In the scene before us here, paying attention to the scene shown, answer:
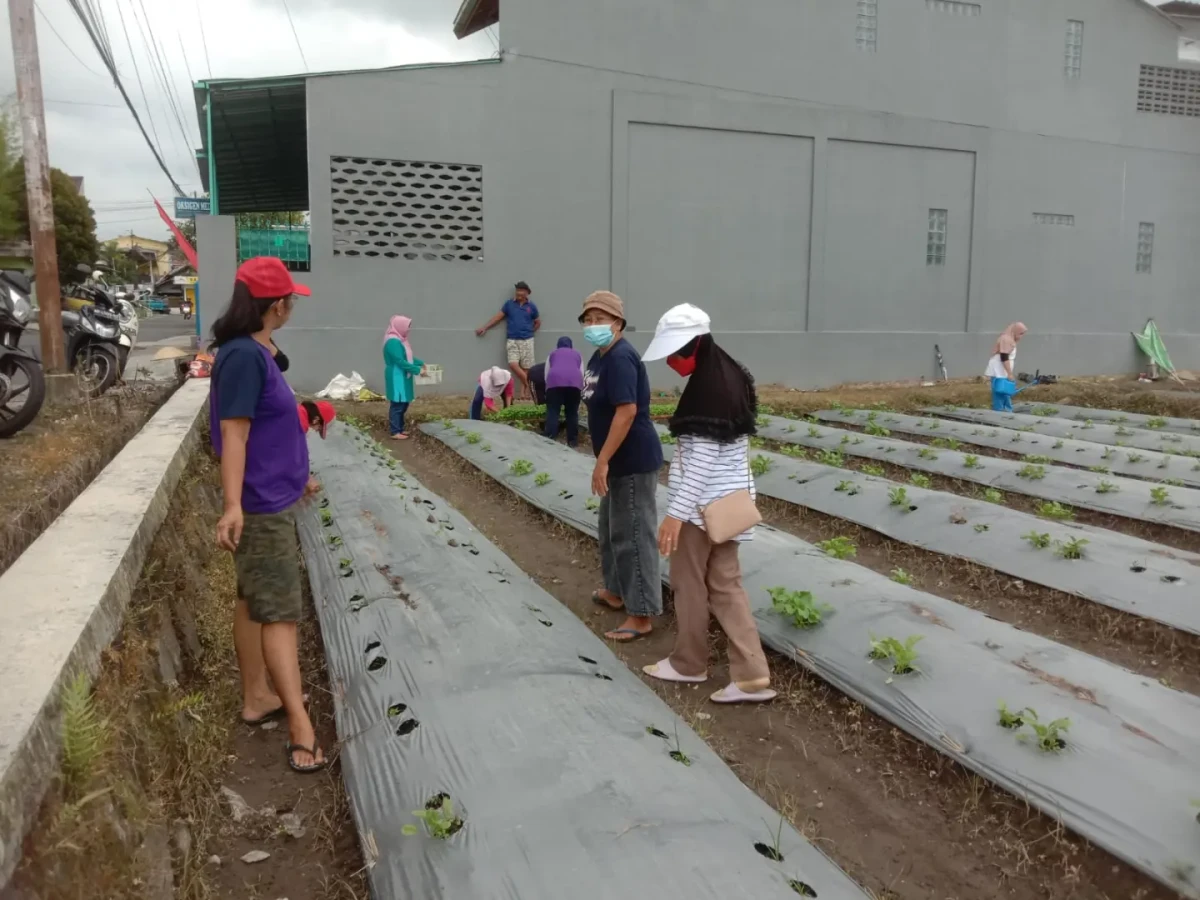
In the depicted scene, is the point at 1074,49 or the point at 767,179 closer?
A: the point at 767,179

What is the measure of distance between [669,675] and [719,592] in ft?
1.57

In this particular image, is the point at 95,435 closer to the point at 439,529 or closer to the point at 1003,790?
the point at 439,529

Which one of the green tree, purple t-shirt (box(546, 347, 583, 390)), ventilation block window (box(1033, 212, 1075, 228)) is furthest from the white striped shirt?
the green tree

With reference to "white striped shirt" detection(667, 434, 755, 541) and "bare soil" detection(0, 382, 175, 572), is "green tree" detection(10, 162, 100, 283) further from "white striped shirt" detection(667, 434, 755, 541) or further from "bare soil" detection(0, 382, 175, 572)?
"white striped shirt" detection(667, 434, 755, 541)

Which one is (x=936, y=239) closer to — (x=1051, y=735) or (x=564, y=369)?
(x=564, y=369)

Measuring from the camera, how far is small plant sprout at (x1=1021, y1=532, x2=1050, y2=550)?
15.7 ft

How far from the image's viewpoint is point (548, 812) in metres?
2.14

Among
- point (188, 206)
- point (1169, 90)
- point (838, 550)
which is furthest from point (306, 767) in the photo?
point (188, 206)

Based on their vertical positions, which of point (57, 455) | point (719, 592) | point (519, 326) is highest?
point (519, 326)

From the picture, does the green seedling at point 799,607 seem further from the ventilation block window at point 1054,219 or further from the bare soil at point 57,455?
the ventilation block window at point 1054,219

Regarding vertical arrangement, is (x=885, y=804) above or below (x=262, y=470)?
below

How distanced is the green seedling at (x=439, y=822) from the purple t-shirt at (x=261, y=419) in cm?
112

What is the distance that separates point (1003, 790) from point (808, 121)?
41.6 feet

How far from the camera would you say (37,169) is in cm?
853
